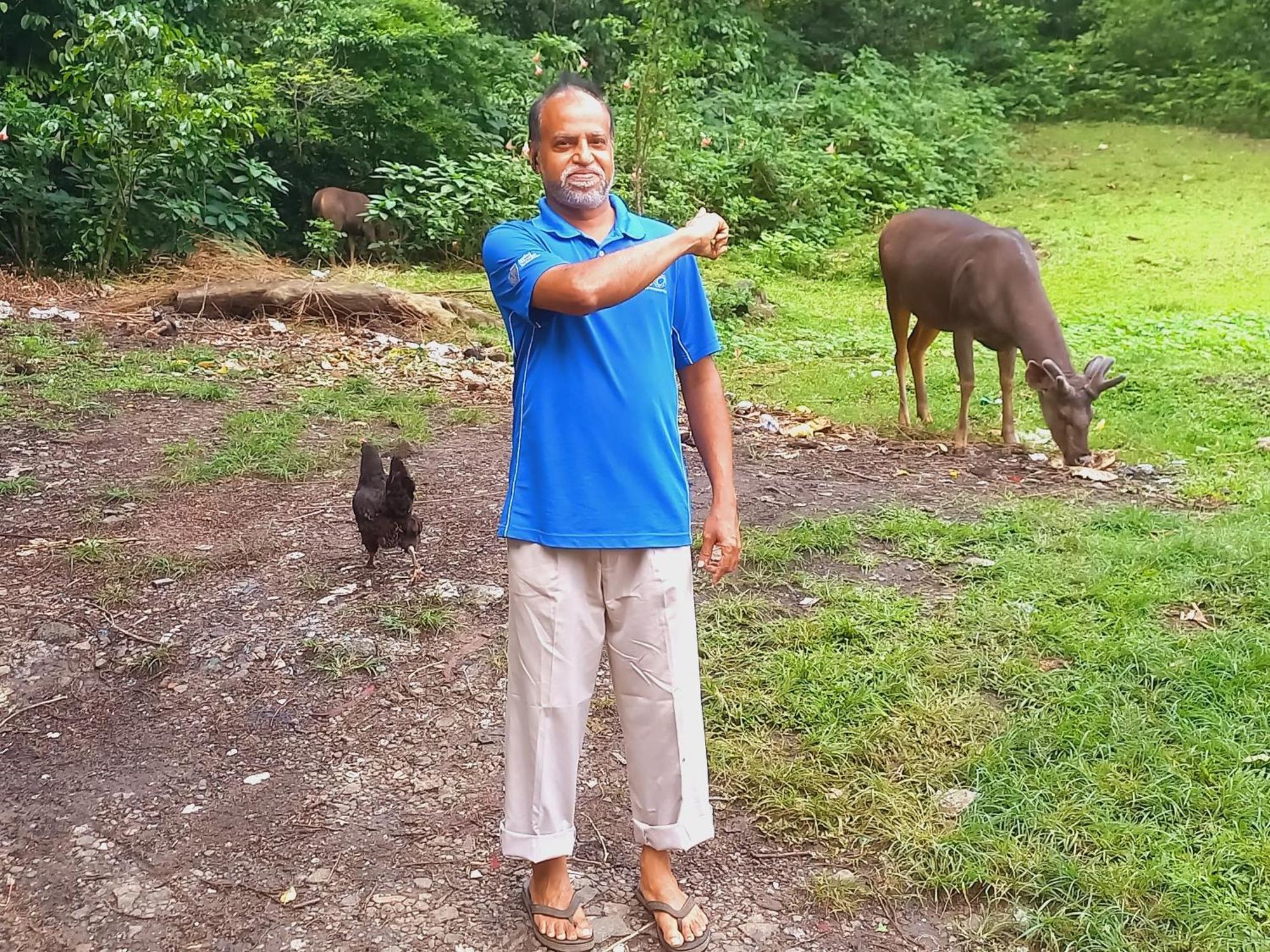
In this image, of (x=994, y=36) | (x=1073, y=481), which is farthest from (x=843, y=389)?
(x=994, y=36)

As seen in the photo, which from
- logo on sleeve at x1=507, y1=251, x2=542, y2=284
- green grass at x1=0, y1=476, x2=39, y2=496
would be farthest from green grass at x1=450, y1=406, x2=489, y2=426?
logo on sleeve at x1=507, y1=251, x2=542, y2=284

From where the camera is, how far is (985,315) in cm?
721

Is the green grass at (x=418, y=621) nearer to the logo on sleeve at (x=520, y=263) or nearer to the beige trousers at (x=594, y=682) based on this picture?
the beige trousers at (x=594, y=682)

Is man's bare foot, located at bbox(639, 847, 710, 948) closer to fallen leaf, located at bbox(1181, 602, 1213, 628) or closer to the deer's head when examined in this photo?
fallen leaf, located at bbox(1181, 602, 1213, 628)

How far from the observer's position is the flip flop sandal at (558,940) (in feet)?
9.04

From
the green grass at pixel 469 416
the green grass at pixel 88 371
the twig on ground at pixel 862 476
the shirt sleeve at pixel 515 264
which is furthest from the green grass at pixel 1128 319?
the shirt sleeve at pixel 515 264

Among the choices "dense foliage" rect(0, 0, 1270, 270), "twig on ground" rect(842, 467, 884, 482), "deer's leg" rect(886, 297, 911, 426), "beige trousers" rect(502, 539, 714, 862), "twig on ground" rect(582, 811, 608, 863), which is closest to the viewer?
"beige trousers" rect(502, 539, 714, 862)

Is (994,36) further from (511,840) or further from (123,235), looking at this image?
(511,840)

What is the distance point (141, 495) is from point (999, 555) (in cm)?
406

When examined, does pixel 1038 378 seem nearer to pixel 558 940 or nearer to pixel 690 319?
pixel 690 319

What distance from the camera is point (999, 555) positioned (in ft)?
16.3

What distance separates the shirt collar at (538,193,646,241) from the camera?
8.20 feet

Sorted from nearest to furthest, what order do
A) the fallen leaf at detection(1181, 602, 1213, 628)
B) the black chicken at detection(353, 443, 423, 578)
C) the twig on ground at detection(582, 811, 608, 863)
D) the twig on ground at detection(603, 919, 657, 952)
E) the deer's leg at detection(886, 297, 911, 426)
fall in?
the twig on ground at detection(603, 919, 657, 952)
the twig on ground at detection(582, 811, 608, 863)
the fallen leaf at detection(1181, 602, 1213, 628)
the black chicken at detection(353, 443, 423, 578)
the deer's leg at detection(886, 297, 911, 426)

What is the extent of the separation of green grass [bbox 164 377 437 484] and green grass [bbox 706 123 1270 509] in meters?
2.54
